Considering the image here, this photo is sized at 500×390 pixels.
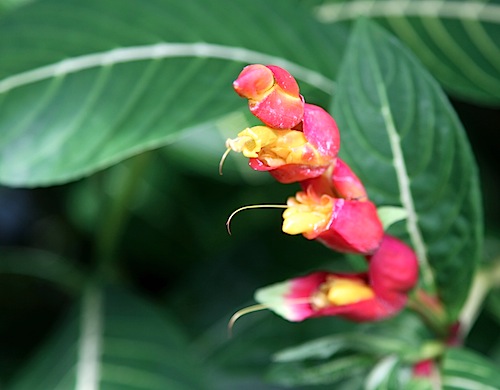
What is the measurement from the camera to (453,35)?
0.80 metres

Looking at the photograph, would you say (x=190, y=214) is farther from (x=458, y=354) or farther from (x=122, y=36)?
(x=458, y=354)

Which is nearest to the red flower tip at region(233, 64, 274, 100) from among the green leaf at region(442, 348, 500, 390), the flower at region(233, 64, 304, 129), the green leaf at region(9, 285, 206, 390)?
the flower at region(233, 64, 304, 129)

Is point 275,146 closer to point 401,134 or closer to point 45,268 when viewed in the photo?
point 401,134

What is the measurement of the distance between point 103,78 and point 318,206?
283 mm

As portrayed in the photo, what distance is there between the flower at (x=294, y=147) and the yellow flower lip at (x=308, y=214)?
0.7 inches

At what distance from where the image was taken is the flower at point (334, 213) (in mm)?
407

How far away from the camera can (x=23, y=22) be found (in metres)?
0.65

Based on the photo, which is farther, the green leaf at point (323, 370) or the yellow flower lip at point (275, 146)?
the green leaf at point (323, 370)

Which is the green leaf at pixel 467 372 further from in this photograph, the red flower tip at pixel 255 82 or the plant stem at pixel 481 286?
the red flower tip at pixel 255 82

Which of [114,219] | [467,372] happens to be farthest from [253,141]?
[114,219]

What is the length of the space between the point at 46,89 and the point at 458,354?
1.23ft

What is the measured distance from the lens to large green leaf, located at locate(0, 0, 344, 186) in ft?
2.03

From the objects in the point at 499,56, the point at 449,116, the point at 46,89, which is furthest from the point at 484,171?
the point at 46,89

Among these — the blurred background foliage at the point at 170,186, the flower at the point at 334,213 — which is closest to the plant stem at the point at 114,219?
the blurred background foliage at the point at 170,186
